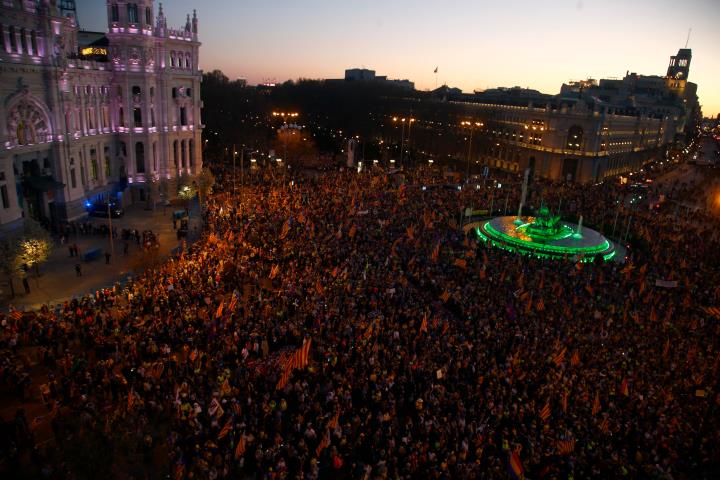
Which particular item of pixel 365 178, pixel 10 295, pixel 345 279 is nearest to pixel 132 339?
pixel 345 279

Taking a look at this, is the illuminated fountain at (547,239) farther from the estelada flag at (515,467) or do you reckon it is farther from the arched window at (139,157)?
the arched window at (139,157)

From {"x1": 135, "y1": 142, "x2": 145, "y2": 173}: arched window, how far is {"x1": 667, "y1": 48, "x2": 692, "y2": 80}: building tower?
533 feet

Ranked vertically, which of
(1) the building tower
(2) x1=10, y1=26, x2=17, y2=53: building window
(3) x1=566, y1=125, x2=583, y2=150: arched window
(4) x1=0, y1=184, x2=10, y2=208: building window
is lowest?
(4) x1=0, y1=184, x2=10, y2=208: building window

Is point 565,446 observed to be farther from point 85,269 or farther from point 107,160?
point 107,160

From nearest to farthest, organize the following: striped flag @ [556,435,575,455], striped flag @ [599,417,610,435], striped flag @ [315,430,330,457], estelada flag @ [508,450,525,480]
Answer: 1. estelada flag @ [508,450,525,480]
2. striped flag @ [315,430,330,457]
3. striped flag @ [556,435,575,455]
4. striped flag @ [599,417,610,435]

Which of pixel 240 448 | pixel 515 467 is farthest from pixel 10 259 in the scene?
pixel 515 467

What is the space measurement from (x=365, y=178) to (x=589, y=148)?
1511 inches

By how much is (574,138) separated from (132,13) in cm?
5905

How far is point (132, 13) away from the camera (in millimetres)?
43469

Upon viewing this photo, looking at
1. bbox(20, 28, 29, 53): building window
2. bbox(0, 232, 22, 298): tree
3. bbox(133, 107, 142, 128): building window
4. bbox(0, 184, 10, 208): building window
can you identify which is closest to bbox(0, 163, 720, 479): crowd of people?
bbox(0, 232, 22, 298): tree

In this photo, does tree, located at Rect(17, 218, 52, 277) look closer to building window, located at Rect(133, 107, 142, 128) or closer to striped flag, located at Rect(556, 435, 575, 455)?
building window, located at Rect(133, 107, 142, 128)

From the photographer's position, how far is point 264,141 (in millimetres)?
80375

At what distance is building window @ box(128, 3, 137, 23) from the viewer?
4325 cm

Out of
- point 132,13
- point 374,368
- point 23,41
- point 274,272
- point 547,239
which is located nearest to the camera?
point 374,368
